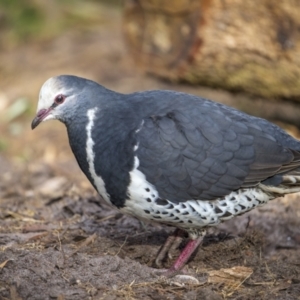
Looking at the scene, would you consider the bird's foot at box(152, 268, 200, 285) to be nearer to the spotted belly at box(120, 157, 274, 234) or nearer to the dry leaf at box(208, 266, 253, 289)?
the dry leaf at box(208, 266, 253, 289)

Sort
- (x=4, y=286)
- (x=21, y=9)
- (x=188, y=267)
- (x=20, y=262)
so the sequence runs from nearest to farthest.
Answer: (x=4, y=286) < (x=20, y=262) < (x=188, y=267) < (x=21, y=9)

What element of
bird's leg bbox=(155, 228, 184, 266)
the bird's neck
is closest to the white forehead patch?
the bird's neck

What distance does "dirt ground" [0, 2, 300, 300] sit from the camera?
4473 millimetres

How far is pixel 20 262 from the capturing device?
4.62 m

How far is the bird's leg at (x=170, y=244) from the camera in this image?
17.0 ft

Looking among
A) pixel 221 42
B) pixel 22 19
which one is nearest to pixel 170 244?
pixel 221 42

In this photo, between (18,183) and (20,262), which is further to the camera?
(18,183)

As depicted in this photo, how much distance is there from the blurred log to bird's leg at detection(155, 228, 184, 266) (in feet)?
9.69

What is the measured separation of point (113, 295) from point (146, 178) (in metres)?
0.80

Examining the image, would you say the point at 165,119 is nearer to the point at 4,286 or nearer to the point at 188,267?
the point at 188,267

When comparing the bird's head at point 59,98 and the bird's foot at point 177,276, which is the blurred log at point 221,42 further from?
the bird's foot at point 177,276

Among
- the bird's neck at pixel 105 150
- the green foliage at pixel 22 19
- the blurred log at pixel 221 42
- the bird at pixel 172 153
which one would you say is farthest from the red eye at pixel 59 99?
the green foliage at pixel 22 19

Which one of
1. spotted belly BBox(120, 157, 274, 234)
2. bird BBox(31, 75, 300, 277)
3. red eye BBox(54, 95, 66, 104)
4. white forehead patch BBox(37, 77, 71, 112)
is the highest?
white forehead patch BBox(37, 77, 71, 112)

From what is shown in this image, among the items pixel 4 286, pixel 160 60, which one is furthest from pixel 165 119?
pixel 160 60
